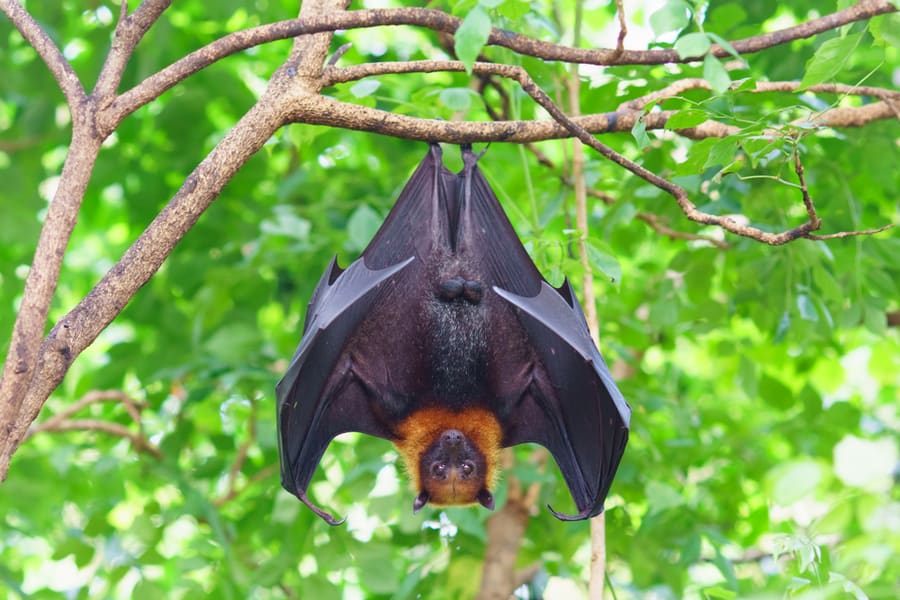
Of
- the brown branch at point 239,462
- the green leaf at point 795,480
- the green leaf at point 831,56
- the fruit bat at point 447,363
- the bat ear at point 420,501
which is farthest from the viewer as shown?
the brown branch at point 239,462

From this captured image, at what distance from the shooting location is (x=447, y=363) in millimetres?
5324

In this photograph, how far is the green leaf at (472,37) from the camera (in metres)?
2.85

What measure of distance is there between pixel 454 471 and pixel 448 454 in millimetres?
112

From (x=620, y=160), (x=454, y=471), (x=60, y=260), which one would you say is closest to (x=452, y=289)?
(x=454, y=471)

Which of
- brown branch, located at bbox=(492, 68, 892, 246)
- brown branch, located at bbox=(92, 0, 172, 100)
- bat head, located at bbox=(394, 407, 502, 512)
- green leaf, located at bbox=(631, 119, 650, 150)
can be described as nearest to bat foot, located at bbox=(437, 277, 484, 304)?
bat head, located at bbox=(394, 407, 502, 512)

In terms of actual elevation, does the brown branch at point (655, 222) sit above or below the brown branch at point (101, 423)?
above

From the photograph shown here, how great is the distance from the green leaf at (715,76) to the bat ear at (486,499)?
310 cm

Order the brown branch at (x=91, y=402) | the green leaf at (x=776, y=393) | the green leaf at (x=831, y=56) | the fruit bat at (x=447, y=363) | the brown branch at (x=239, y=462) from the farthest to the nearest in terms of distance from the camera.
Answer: the brown branch at (x=239, y=462), the green leaf at (x=776, y=393), the brown branch at (x=91, y=402), the fruit bat at (x=447, y=363), the green leaf at (x=831, y=56)

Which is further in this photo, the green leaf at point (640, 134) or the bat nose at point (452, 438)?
the bat nose at point (452, 438)

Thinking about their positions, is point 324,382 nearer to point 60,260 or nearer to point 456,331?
point 456,331

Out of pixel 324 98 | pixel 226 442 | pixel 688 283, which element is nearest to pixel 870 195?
pixel 688 283

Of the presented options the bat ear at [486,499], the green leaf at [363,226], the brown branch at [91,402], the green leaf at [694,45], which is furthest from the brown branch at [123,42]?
the brown branch at [91,402]

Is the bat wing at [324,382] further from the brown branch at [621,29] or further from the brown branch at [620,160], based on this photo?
the brown branch at [621,29]

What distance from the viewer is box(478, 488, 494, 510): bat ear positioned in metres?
5.49
